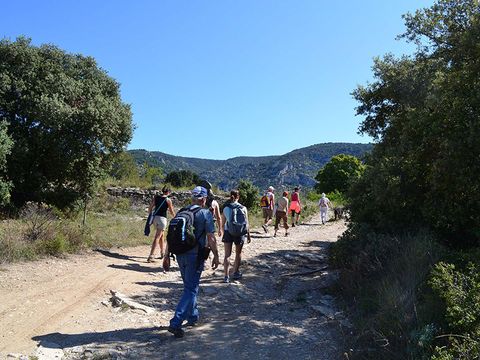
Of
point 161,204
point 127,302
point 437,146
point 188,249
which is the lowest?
point 127,302

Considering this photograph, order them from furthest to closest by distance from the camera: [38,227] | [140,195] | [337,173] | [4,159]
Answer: [337,173]
[140,195]
[4,159]
[38,227]

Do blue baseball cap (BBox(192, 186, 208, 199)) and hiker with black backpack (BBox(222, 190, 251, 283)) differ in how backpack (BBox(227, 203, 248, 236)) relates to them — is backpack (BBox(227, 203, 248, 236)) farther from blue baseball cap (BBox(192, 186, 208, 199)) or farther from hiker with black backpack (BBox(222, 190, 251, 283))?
blue baseball cap (BBox(192, 186, 208, 199))

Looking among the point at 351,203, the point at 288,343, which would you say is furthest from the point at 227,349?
the point at 351,203

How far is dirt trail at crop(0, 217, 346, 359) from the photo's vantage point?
17.7 feet

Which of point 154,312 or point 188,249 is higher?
point 188,249

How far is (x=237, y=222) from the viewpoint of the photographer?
28.7 ft

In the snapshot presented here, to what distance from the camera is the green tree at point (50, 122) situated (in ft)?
47.7

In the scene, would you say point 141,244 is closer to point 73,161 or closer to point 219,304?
point 73,161

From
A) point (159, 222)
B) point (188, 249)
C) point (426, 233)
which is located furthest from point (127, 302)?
point (426, 233)

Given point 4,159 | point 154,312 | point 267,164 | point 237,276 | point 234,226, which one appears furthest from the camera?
point 267,164

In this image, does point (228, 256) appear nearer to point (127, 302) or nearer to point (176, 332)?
point (127, 302)

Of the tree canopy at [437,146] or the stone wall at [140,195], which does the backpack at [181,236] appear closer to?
the tree canopy at [437,146]

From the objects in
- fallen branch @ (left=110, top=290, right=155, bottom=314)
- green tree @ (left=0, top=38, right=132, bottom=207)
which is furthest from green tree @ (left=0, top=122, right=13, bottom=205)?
fallen branch @ (left=110, top=290, right=155, bottom=314)

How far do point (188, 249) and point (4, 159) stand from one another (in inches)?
398
